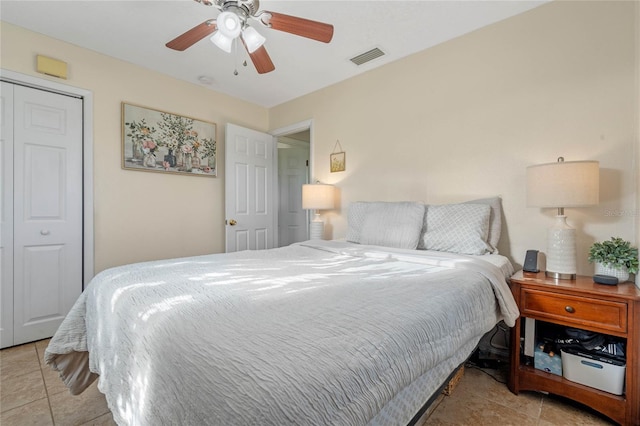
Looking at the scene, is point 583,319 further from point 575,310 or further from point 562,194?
point 562,194

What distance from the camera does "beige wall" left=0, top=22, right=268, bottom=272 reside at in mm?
2539

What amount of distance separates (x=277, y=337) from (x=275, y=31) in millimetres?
2411

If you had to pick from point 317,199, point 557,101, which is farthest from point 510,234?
point 317,199

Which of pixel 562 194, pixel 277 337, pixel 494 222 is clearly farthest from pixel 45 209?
pixel 562 194

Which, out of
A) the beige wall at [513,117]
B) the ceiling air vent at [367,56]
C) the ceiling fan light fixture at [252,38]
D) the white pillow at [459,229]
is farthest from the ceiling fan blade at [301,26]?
the white pillow at [459,229]

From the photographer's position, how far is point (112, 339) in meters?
1.02

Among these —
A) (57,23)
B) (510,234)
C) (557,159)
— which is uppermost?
(57,23)

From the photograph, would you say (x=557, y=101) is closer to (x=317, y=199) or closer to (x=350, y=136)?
(x=350, y=136)

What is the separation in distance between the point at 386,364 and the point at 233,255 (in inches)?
58.0

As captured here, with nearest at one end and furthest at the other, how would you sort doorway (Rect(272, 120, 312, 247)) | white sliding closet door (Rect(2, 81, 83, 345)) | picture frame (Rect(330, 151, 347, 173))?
1. white sliding closet door (Rect(2, 81, 83, 345))
2. picture frame (Rect(330, 151, 347, 173))
3. doorway (Rect(272, 120, 312, 247))

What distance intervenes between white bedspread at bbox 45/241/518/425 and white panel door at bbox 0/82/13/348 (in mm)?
1424

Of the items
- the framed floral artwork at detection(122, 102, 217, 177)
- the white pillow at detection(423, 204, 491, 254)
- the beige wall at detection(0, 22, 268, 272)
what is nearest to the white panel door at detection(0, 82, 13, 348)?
the beige wall at detection(0, 22, 268, 272)

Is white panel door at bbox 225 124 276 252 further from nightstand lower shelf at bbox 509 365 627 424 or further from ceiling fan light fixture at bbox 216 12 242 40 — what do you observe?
nightstand lower shelf at bbox 509 365 627 424

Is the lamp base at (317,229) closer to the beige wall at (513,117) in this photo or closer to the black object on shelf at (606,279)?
the beige wall at (513,117)
